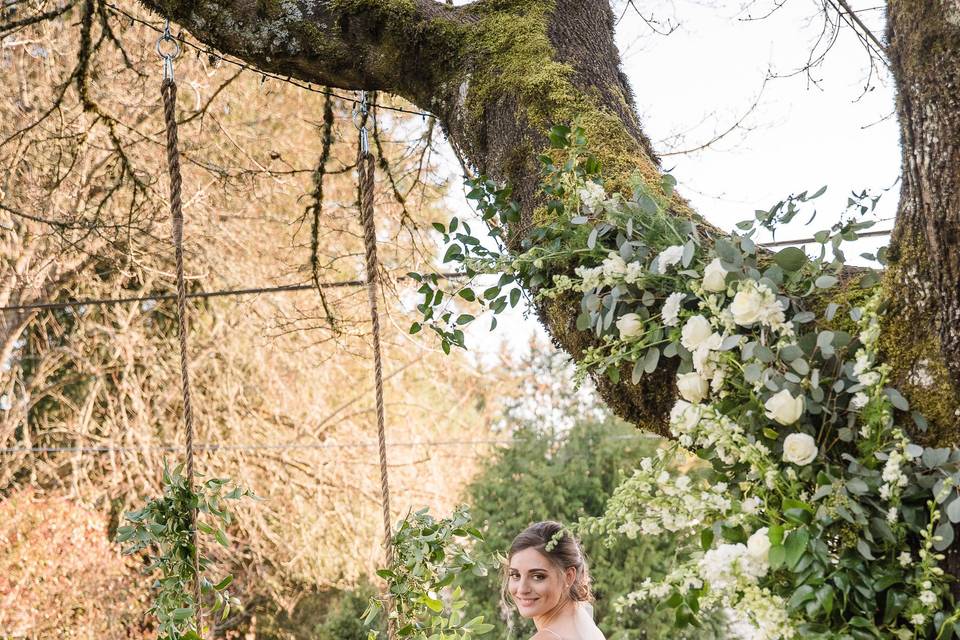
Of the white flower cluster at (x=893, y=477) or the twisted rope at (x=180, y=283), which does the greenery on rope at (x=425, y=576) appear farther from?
the white flower cluster at (x=893, y=477)

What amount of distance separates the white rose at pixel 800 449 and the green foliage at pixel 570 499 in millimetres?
3743

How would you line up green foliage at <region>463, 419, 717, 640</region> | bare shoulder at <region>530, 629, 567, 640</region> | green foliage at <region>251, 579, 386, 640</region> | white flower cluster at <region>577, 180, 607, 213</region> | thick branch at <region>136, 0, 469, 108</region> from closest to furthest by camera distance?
white flower cluster at <region>577, 180, 607, 213</region> → thick branch at <region>136, 0, 469, 108</region> → bare shoulder at <region>530, 629, 567, 640</region> → green foliage at <region>463, 419, 717, 640</region> → green foliage at <region>251, 579, 386, 640</region>

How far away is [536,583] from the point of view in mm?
2432

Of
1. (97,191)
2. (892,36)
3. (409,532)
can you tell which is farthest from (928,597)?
(97,191)

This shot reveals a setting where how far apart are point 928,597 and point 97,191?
6.02 meters

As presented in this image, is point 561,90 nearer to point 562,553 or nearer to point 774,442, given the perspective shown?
point 774,442

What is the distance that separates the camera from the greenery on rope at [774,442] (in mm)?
816

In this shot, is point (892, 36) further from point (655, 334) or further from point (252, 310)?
point (252, 310)

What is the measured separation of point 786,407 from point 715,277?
170 millimetres

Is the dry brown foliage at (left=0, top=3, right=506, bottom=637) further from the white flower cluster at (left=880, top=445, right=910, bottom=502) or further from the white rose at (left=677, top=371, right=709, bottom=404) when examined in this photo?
the white flower cluster at (left=880, top=445, right=910, bottom=502)

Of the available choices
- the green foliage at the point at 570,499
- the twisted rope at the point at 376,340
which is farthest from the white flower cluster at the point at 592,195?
the green foliage at the point at 570,499

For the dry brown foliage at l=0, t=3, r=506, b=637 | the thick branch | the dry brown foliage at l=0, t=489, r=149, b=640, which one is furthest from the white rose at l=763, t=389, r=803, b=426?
the dry brown foliage at l=0, t=489, r=149, b=640

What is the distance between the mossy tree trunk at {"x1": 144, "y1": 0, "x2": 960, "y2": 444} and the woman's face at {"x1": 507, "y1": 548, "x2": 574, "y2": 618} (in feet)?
4.35

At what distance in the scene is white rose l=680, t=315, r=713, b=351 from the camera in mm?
938
